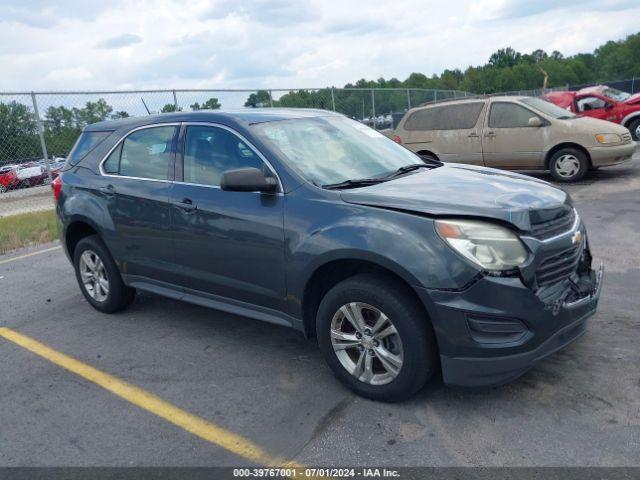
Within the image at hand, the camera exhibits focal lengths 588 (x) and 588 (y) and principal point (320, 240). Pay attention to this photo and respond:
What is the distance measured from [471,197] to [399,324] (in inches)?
34.7

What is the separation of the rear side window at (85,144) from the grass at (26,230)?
408 centimetres

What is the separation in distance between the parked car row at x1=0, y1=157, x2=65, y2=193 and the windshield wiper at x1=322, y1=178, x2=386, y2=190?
32.8ft

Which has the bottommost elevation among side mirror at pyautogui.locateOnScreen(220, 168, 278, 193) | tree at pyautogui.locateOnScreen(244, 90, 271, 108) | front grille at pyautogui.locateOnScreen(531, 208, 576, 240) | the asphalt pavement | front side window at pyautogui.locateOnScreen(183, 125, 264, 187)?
the asphalt pavement

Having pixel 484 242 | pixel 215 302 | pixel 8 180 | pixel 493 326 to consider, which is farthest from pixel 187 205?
pixel 8 180

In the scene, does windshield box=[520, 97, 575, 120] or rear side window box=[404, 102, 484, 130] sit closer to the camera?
windshield box=[520, 97, 575, 120]

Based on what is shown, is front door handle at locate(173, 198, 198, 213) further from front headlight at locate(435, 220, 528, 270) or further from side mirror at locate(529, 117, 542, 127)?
side mirror at locate(529, 117, 542, 127)

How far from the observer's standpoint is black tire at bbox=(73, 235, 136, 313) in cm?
529

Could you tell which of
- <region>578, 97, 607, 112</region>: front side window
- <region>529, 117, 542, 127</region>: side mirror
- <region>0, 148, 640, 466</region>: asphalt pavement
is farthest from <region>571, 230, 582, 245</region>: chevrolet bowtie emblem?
<region>578, 97, 607, 112</region>: front side window

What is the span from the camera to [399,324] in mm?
3316

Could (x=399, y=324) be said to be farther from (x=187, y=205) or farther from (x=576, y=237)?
(x=187, y=205)

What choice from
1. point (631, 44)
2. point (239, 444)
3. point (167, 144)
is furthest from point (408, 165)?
point (631, 44)

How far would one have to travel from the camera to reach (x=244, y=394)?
382 cm

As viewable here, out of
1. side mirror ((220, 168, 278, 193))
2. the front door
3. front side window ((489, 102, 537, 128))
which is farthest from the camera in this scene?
front side window ((489, 102, 537, 128))

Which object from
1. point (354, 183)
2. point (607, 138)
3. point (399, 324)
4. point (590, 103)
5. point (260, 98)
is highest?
point (260, 98)
